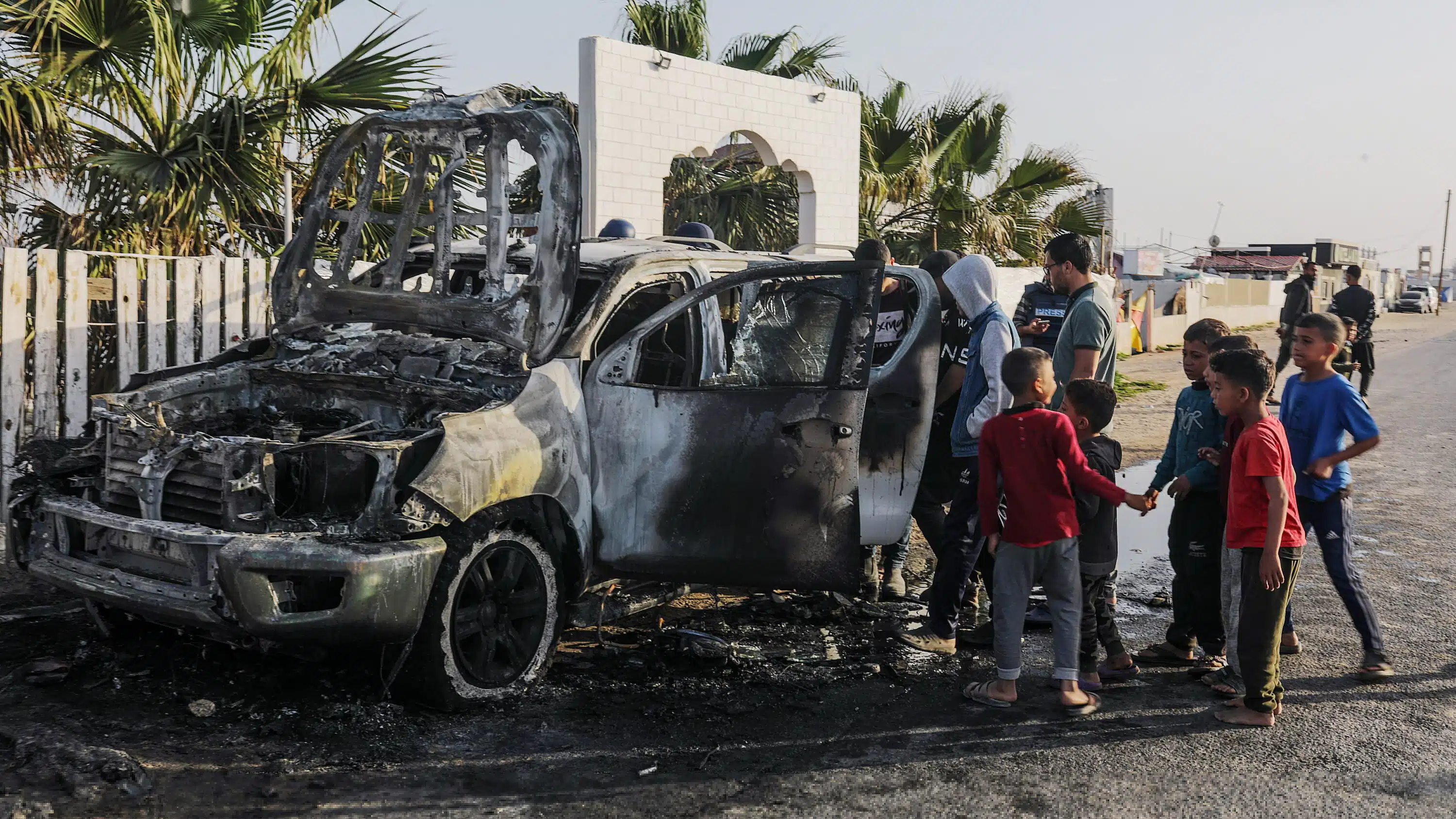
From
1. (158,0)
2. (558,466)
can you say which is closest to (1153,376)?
(158,0)

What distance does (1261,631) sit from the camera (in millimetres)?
4395

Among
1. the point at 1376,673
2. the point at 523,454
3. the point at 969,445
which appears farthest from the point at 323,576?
the point at 1376,673

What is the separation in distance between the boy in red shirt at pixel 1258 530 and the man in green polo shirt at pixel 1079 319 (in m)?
0.76

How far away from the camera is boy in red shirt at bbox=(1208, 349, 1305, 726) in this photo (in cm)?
435

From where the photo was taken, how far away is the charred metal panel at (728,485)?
479cm

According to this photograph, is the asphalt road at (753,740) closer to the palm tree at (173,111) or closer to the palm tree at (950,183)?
the palm tree at (173,111)

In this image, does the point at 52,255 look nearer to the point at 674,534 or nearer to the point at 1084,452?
the point at 674,534

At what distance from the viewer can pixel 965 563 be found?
5.24 m

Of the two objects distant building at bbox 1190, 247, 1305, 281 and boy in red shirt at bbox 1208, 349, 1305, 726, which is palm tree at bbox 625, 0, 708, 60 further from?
distant building at bbox 1190, 247, 1305, 281

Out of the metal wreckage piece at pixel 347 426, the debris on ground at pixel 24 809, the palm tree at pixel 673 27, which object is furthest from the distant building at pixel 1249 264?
the debris on ground at pixel 24 809

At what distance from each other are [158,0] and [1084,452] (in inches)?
306

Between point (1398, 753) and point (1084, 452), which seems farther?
point (1084, 452)

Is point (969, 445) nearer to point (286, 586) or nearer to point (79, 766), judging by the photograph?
point (286, 586)

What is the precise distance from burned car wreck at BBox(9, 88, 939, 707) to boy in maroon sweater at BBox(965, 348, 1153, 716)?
2.10 feet
